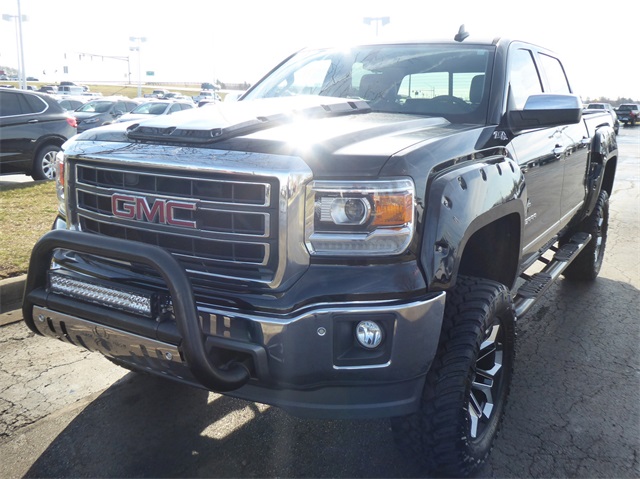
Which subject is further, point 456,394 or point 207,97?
point 207,97

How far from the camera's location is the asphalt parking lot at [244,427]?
2.83 meters

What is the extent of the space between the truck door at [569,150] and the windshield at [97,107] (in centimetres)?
1772

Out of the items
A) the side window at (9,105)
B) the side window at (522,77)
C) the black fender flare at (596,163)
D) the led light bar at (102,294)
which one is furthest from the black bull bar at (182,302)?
the side window at (9,105)

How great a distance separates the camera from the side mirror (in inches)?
125

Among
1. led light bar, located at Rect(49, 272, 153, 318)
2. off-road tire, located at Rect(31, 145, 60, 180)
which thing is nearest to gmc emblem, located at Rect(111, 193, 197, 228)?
led light bar, located at Rect(49, 272, 153, 318)

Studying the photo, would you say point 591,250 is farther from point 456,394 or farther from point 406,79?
point 456,394

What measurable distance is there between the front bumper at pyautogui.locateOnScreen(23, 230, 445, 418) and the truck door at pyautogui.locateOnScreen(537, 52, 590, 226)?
99.1 inches

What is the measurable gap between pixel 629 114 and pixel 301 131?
5079 centimetres

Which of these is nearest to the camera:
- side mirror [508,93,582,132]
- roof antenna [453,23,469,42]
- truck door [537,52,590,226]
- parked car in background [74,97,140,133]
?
side mirror [508,93,582,132]

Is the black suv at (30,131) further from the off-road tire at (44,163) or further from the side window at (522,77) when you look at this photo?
the side window at (522,77)

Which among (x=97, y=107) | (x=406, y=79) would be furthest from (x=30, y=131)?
(x=97, y=107)

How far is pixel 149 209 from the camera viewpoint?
2498 millimetres

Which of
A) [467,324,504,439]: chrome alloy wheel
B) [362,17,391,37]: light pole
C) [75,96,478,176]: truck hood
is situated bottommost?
[467,324,504,439]: chrome alloy wheel

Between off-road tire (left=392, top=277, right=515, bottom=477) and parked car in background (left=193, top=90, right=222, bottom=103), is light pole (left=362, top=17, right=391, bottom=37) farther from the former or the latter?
off-road tire (left=392, top=277, right=515, bottom=477)
